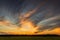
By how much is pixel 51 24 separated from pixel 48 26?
0.04m

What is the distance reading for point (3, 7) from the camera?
21.1ft

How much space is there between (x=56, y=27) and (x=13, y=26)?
0.49 metres

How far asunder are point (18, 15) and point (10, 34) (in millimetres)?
233

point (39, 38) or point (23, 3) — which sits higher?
point (23, 3)

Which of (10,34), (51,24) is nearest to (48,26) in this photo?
(51,24)

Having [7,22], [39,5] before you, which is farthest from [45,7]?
[7,22]

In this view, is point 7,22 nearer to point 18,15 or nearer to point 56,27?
point 18,15

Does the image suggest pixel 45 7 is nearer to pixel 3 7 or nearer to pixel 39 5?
pixel 39 5

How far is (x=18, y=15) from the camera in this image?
21.1 ft

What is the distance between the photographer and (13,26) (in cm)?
643

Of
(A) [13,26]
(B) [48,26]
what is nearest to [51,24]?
(B) [48,26]

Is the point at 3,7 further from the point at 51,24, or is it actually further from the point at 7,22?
the point at 51,24

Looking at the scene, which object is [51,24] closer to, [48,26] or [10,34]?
[48,26]

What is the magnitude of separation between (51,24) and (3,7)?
0.58m
